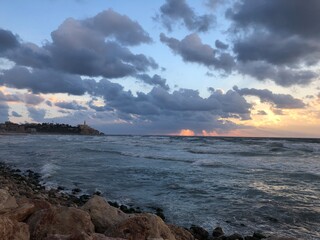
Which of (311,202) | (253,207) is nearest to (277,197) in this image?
(311,202)

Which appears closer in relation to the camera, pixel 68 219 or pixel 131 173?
pixel 68 219

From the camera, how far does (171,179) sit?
18438 millimetres

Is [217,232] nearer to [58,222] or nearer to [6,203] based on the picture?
[58,222]

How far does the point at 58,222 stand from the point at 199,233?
4.48 metres

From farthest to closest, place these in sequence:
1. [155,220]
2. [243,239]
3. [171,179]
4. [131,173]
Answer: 1. [131,173]
2. [171,179]
3. [243,239]
4. [155,220]

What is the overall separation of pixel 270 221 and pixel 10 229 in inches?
315

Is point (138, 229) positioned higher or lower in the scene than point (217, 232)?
higher

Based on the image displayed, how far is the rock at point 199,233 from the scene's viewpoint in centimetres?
901

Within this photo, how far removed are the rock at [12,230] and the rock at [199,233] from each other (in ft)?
16.4

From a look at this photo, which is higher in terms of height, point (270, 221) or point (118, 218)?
point (118, 218)

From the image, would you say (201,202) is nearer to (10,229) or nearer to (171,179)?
(171,179)

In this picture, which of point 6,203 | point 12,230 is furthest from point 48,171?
point 12,230

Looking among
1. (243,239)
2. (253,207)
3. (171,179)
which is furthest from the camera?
(171,179)

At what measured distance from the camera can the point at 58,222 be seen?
228 inches
